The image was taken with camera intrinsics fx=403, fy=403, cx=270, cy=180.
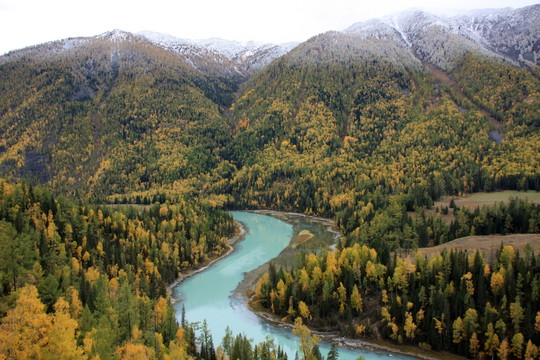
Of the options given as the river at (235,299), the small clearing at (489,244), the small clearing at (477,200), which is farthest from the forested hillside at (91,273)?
the small clearing at (477,200)

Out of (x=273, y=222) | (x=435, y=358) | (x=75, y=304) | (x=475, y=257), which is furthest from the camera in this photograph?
(x=273, y=222)

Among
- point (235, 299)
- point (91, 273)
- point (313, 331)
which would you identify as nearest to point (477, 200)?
point (313, 331)

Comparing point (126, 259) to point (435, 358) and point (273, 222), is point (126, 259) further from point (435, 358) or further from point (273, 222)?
point (273, 222)

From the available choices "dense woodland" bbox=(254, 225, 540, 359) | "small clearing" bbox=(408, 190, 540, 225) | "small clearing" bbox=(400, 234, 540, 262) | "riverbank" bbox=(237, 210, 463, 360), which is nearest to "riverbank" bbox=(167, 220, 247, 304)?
"riverbank" bbox=(237, 210, 463, 360)

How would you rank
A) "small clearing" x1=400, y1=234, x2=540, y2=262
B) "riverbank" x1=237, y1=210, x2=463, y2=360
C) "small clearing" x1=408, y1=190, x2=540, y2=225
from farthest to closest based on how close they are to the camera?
"small clearing" x1=408, y1=190, x2=540, y2=225 < "small clearing" x1=400, y1=234, x2=540, y2=262 < "riverbank" x1=237, y1=210, x2=463, y2=360

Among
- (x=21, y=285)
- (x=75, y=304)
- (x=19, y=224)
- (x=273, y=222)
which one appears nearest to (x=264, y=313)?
(x=75, y=304)

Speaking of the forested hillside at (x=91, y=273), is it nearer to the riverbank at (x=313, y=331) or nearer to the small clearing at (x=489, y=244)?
the riverbank at (x=313, y=331)

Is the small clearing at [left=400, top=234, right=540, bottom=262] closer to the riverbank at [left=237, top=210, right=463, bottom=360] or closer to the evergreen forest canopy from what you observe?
the evergreen forest canopy

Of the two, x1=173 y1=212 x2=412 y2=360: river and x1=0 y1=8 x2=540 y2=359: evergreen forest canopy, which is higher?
x1=0 y1=8 x2=540 y2=359: evergreen forest canopy

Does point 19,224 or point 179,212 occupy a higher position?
point 19,224
